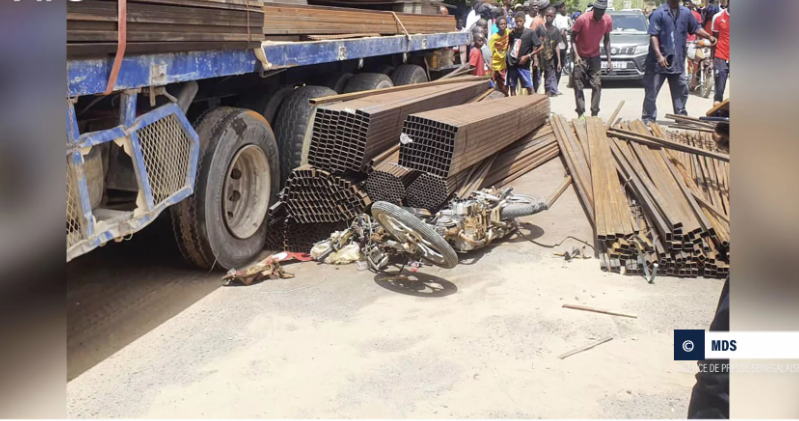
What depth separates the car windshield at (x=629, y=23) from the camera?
695 inches

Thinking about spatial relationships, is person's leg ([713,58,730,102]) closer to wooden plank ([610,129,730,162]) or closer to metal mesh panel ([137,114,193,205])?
wooden plank ([610,129,730,162])

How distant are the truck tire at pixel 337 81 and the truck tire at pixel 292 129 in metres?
1.26

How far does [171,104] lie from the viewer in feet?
14.3

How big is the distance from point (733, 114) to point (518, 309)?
2412 mm

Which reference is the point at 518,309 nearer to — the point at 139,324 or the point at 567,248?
the point at 567,248

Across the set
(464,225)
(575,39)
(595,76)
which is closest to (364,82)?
(464,225)

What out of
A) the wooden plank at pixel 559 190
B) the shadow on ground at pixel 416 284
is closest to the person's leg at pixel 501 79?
the wooden plank at pixel 559 190

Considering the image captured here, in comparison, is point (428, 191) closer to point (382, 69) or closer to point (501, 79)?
point (382, 69)

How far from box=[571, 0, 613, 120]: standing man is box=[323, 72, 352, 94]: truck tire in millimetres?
4295

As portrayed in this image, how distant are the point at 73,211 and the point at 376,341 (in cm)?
185

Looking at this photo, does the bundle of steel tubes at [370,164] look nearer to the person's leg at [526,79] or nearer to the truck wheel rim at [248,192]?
the truck wheel rim at [248,192]

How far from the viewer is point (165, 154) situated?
4414 millimetres

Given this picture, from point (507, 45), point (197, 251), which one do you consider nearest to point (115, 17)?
point (197, 251)

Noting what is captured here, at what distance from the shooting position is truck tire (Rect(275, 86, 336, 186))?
633cm
